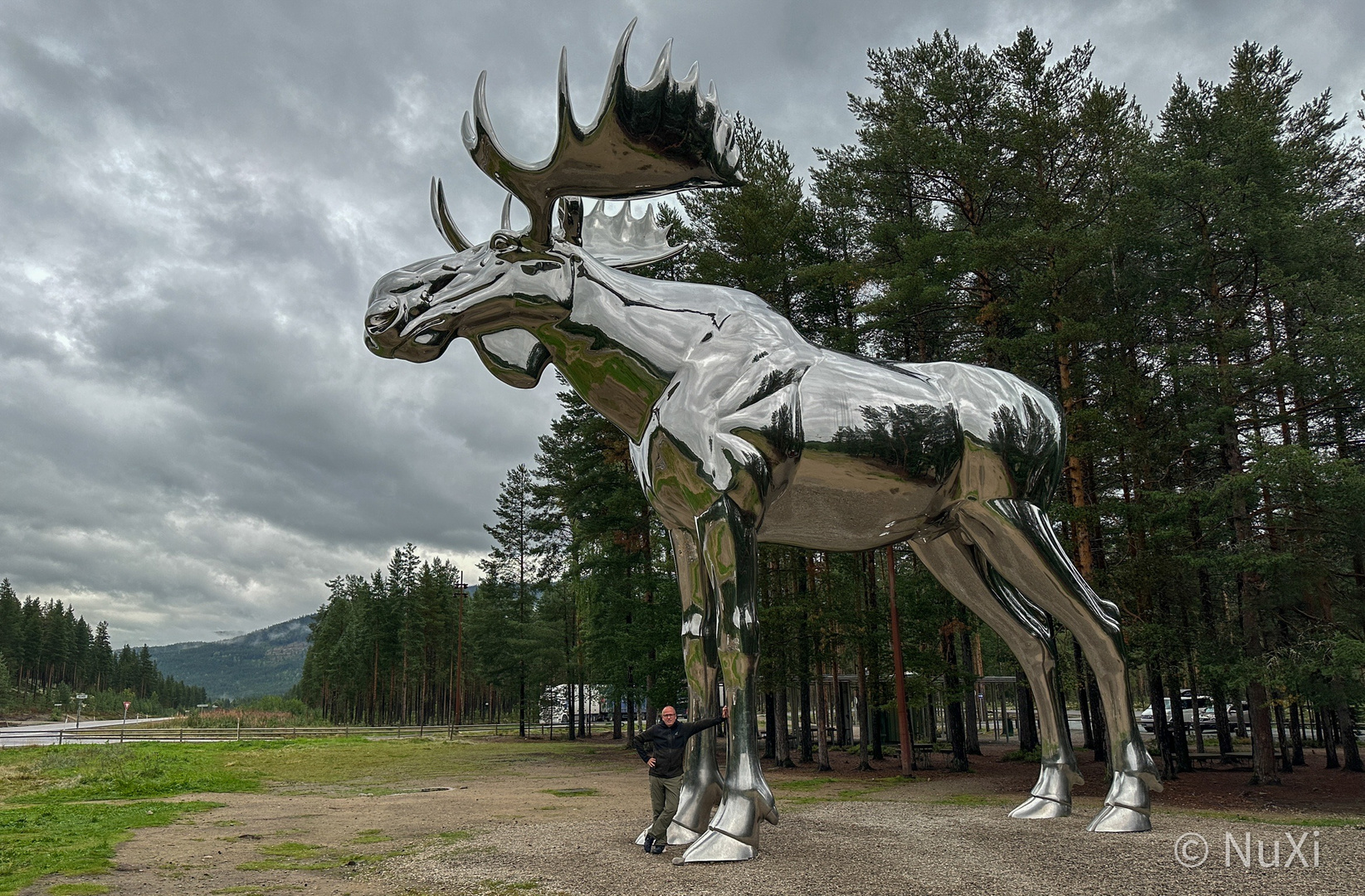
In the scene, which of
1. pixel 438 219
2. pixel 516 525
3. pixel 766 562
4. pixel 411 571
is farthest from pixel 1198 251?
pixel 411 571

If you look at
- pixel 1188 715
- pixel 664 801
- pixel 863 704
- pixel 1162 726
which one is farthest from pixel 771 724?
pixel 1188 715

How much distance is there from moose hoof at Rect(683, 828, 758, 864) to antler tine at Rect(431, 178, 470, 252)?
16.6 feet

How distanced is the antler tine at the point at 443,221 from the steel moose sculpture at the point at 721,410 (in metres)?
0.08

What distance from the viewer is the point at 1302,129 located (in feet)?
76.7

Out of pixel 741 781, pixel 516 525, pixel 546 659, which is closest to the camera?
pixel 741 781

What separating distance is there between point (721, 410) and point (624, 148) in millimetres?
2124

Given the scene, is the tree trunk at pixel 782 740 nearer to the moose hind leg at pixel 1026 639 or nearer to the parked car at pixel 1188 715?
the parked car at pixel 1188 715

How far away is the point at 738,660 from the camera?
19.5ft

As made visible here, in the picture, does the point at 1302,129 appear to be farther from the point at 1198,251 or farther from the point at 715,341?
the point at 715,341

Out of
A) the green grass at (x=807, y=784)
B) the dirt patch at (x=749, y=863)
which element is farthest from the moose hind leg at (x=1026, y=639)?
the green grass at (x=807, y=784)

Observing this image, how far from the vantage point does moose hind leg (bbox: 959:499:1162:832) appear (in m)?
6.77

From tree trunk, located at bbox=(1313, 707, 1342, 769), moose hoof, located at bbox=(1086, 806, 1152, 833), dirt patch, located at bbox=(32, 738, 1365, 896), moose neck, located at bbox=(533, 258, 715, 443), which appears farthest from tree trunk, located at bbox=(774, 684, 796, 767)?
moose neck, located at bbox=(533, 258, 715, 443)

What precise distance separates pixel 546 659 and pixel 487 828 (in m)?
40.1

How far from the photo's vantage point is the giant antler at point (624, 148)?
633cm
